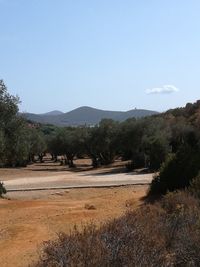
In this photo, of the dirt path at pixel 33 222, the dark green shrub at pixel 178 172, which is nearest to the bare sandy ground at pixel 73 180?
the dark green shrub at pixel 178 172

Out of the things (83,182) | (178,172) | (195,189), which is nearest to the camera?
(195,189)

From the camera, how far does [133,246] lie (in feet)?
23.8

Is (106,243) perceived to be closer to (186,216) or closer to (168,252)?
(168,252)

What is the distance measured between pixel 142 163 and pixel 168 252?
4383cm

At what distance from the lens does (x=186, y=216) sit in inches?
385

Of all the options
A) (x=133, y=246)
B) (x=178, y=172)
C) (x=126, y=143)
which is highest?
(x=126, y=143)

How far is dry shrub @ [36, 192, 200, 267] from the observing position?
6.60 metres

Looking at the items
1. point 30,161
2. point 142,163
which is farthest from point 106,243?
point 30,161

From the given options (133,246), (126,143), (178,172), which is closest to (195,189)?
(178,172)

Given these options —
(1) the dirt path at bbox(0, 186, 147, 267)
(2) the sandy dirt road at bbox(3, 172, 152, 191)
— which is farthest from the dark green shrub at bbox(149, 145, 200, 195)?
(2) the sandy dirt road at bbox(3, 172, 152, 191)

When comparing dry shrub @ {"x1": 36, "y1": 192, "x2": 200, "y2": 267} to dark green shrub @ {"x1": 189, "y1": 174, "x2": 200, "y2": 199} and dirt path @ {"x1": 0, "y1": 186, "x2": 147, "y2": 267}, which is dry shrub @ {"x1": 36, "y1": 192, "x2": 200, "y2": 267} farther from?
dark green shrub @ {"x1": 189, "y1": 174, "x2": 200, "y2": 199}

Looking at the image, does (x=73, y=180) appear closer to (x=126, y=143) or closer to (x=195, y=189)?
(x=126, y=143)

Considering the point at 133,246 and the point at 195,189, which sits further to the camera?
the point at 195,189

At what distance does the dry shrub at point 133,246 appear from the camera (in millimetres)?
6602
